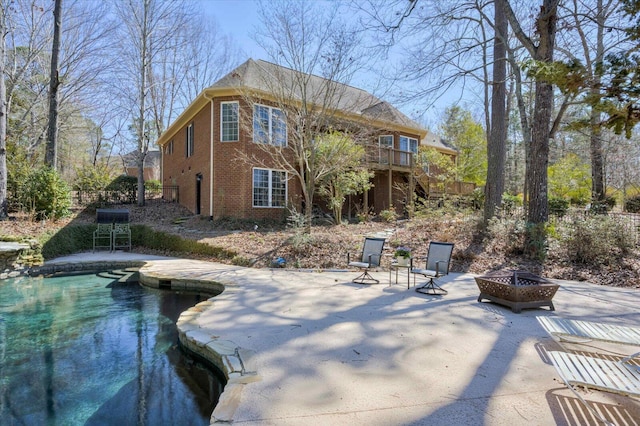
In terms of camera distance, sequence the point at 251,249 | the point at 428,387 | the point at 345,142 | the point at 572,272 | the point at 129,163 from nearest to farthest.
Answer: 1. the point at 428,387
2. the point at 572,272
3. the point at 251,249
4. the point at 345,142
5. the point at 129,163

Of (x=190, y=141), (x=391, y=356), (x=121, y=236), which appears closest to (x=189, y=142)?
(x=190, y=141)

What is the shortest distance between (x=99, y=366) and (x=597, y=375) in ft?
16.9

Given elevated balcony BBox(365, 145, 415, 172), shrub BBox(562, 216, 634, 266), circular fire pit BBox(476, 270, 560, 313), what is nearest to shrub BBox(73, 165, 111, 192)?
elevated balcony BBox(365, 145, 415, 172)

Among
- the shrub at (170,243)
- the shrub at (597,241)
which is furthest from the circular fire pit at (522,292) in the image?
the shrub at (170,243)

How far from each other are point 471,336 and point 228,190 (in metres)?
A: 11.8

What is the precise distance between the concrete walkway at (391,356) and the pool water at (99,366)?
20.4 inches

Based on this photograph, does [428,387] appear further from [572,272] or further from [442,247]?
[572,272]

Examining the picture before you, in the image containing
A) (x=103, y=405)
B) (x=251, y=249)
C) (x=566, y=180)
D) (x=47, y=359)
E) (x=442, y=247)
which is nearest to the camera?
(x=103, y=405)

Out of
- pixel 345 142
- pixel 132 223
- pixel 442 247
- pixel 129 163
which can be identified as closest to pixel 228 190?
pixel 132 223

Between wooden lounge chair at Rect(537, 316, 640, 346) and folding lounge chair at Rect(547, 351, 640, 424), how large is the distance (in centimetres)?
41

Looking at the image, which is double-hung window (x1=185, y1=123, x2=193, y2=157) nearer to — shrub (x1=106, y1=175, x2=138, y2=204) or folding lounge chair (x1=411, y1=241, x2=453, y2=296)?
shrub (x1=106, y1=175, x2=138, y2=204)

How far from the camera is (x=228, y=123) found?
47.0 ft

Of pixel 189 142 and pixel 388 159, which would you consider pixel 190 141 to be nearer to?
pixel 189 142

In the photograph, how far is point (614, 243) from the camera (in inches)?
318
